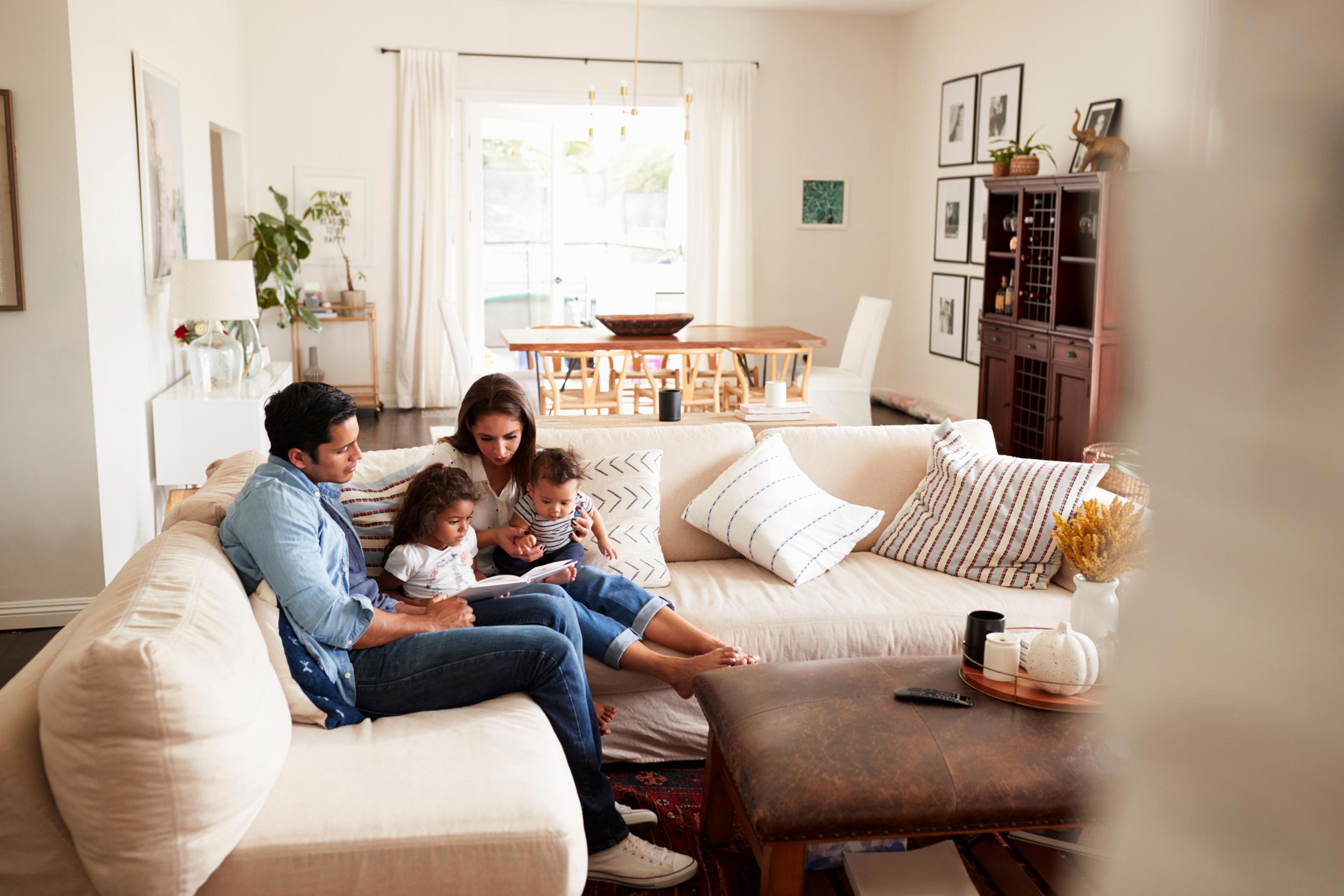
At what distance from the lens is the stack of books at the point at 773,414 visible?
12.6 feet

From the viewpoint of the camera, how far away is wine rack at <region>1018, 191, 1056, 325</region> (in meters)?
5.70

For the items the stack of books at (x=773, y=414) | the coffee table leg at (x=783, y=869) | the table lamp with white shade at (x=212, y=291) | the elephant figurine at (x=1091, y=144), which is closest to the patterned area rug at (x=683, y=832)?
the coffee table leg at (x=783, y=869)

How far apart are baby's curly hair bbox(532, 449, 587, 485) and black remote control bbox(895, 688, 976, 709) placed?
3.37ft

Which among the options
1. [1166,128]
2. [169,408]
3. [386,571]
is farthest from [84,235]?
[1166,128]

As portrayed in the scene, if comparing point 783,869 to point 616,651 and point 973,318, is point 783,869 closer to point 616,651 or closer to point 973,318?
point 616,651

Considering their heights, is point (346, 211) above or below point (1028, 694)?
above

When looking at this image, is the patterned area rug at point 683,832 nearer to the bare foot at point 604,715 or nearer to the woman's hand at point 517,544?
the bare foot at point 604,715

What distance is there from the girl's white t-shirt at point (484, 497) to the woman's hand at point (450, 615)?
A: 17.5 inches

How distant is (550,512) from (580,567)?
16cm

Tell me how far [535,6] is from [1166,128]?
26.8 feet

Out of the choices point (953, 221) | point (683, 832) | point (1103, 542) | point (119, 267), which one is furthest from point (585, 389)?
point (1103, 542)

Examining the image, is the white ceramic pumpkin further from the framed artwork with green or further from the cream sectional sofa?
the framed artwork with green

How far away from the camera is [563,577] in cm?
264

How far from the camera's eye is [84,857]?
1465 mm
